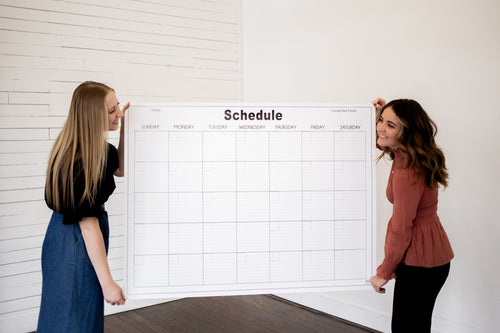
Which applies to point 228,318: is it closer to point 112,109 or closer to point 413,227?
point 413,227

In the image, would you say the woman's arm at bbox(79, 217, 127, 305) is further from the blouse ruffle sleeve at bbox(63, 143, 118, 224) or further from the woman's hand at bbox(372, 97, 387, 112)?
the woman's hand at bbox(372, 97, 387, 112)

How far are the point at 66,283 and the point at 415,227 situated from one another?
55.9 inches

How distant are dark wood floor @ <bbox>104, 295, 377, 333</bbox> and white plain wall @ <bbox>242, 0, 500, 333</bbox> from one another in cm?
19

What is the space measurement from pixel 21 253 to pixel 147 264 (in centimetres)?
152

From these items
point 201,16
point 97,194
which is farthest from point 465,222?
point 201,16

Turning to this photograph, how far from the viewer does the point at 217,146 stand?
77.2 inches

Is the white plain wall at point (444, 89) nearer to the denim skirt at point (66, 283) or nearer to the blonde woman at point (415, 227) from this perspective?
the blonde woman at point (415, 227)

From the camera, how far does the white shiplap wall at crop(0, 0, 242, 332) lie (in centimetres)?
290

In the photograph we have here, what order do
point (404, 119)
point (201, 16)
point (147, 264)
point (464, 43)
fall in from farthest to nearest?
point (201, 16) → point (464, 43) → point (147, 264) → point (404, 119)

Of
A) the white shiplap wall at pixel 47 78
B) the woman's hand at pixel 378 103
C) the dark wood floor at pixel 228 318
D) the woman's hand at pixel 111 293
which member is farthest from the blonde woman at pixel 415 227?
the white shiplap wall at pixel 47 78

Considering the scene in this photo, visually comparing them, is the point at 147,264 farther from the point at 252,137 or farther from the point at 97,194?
the point at 252,137

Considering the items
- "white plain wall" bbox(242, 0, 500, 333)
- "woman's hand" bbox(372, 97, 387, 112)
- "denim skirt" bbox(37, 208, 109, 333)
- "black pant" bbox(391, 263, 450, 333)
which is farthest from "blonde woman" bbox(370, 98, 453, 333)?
"denim skirt" bbox(37, 208, 109, 333)

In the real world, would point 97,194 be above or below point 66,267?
above

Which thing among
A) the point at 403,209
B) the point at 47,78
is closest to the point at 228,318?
the point at 403,209
